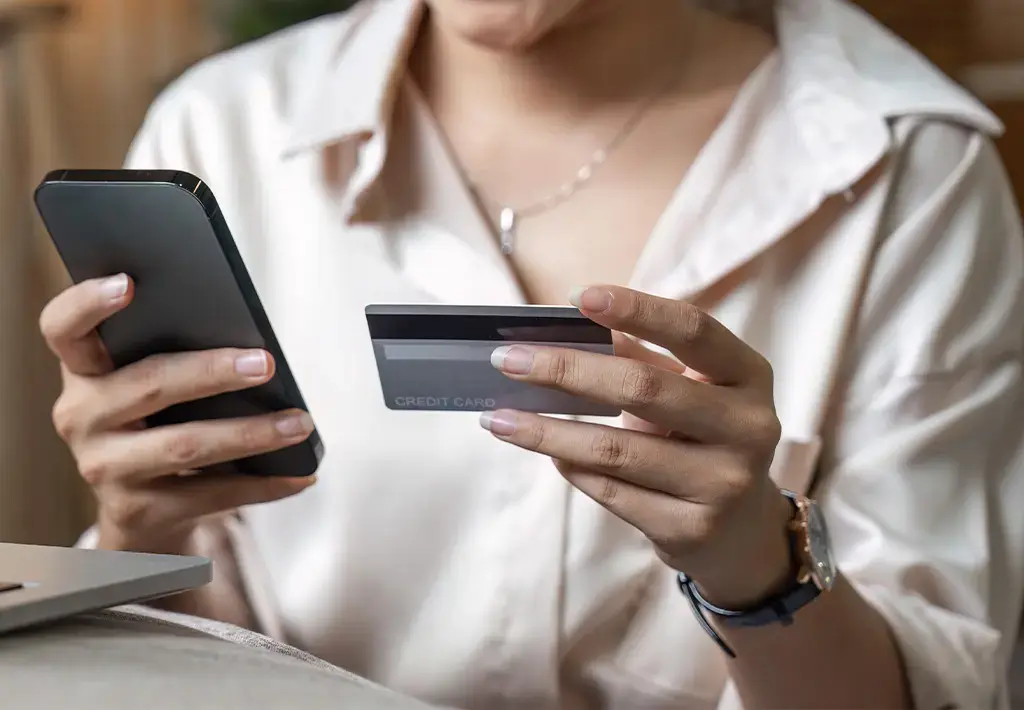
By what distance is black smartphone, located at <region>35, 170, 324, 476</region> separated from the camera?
51 cm

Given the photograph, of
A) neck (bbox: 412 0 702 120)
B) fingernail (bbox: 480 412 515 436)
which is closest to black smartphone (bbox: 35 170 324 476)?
fingernail (bbox: 480 412 515 436)

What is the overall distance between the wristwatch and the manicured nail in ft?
0.70

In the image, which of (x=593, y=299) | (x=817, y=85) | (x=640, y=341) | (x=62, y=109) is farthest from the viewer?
(x=62, y=109)

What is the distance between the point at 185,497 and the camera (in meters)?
0.63

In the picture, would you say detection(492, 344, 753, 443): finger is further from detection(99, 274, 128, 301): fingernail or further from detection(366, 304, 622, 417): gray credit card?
detection(99, 274, 128, 301): fingernail

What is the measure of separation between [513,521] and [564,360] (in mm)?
283

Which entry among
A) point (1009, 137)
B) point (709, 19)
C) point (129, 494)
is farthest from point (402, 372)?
point (1009, 137)

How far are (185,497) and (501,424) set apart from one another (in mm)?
236

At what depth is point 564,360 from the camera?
48cm

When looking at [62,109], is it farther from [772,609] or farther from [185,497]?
[772,609]

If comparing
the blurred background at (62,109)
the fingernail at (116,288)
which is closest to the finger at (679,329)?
the fingernail at (116,288)

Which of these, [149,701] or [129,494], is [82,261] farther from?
[149,701]

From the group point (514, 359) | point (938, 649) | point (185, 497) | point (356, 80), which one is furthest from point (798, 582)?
point (356, 80)

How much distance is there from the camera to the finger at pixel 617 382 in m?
0.48
